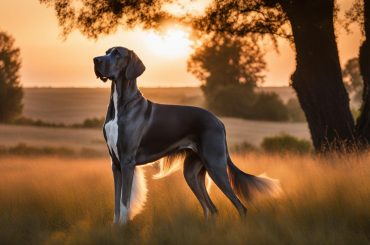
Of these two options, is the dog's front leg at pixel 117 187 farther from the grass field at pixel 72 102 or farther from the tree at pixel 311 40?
the grass field at pixel 72 102

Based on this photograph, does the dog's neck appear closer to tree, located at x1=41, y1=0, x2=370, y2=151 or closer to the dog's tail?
Result: the dog's tail

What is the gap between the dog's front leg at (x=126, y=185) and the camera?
8719 mm

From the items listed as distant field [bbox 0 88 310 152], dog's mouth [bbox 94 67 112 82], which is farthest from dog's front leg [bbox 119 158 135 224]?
distant field [bbox 0 88 310 152]

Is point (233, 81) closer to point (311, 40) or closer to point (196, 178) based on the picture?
point (311, 40)

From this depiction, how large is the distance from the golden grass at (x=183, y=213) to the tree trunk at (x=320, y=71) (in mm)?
2622

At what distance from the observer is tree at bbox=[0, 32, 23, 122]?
161ft

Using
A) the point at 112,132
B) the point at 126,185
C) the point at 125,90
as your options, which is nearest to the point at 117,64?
the point at 125,90

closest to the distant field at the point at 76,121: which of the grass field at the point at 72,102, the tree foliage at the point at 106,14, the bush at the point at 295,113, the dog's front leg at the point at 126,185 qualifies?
the grass field at the point at 72,102

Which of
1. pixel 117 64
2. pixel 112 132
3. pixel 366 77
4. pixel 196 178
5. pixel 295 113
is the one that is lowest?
pixel 295 113

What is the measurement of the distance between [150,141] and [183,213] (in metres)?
1.27

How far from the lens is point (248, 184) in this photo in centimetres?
958

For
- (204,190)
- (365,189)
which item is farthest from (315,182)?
(204,190)

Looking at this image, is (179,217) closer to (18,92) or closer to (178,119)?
(178,119)

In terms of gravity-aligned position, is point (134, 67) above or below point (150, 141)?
above
